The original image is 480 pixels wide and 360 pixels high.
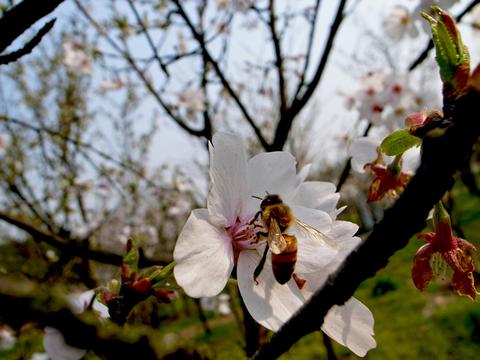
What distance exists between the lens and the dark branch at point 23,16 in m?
0.53

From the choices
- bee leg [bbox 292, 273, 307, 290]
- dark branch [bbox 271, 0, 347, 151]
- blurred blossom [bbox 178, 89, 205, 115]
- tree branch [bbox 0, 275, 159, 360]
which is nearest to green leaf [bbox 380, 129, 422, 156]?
bee leg [bbox 292, 273, 307, 290]

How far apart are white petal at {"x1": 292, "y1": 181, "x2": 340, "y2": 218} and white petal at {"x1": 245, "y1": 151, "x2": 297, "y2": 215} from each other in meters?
0.02

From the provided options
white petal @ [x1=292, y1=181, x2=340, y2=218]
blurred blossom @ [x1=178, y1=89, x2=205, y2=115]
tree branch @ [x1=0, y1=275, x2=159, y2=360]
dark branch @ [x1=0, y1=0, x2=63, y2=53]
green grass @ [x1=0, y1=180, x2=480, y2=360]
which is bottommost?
green grass @ [x1=0, y1=180, x2=480, y2=360]

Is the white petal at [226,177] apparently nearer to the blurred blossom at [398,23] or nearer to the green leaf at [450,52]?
the green leaf at [450,52]

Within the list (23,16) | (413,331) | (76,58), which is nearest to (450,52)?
(23,16)

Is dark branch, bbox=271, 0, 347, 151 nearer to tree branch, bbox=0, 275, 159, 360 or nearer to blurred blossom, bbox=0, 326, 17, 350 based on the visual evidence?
blurred blossom, bbox=0, 326, 17, 350

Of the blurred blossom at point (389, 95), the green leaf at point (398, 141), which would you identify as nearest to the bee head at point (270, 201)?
the green leaf at point (398, 141)

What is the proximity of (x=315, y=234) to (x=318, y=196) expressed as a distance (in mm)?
82

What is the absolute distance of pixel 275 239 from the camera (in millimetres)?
545

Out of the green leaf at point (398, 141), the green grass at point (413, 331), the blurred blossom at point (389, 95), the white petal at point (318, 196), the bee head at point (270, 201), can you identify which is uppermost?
the green leaf at point (398, 141)

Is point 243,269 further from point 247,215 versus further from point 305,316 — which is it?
point 305,316

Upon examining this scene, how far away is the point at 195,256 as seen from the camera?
504 mm

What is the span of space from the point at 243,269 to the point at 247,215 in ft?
0.37

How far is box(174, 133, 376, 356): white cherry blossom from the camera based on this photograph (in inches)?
19.3
